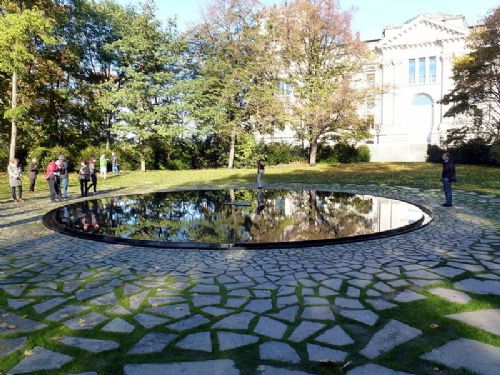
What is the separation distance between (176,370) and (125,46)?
3300 centimetres

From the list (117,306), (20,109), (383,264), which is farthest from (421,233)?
(20,109)

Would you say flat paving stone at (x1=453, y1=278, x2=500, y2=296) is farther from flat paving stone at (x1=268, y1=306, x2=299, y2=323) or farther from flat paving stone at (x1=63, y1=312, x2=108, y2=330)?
flat paving stone at (x1=63, y1=312, x2=108, y2=330)

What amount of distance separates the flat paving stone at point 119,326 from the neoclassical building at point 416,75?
131ft

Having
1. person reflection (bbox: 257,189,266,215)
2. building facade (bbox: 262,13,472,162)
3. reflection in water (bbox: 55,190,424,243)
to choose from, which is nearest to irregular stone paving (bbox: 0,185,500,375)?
reflection in water (bbox: 55,190,424,243)

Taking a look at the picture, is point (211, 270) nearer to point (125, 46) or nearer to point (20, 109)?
point (20, 109)

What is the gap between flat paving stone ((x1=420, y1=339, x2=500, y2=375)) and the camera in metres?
3.20

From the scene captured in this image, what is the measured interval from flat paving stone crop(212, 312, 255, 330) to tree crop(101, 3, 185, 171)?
29.3m

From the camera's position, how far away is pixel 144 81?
33.3 m

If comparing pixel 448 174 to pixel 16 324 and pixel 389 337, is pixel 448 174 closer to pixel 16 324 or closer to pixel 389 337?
pixel 389 337

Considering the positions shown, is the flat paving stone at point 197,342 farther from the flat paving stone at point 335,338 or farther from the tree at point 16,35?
the tree at point 16,35

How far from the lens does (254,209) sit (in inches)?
480

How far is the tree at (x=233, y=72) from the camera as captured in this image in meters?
32.4

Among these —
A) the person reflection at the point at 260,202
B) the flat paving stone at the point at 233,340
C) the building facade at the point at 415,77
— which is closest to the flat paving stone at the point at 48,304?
the flat paving stone at the point at 233,340

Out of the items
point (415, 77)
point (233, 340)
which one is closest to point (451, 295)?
point (233, 340)
